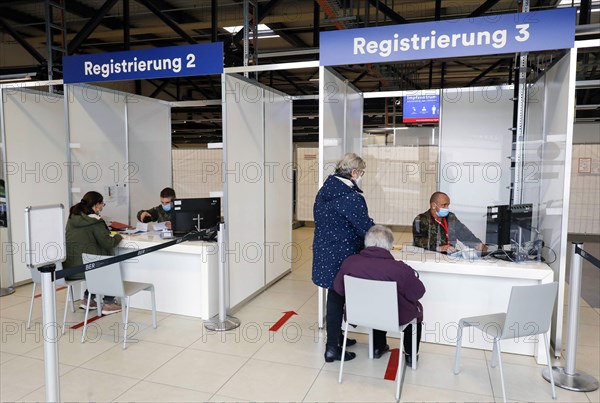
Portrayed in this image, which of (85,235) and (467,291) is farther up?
(85,235)

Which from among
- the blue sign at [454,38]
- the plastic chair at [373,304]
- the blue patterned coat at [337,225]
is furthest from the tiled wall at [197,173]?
the plastic chair at [373,304]

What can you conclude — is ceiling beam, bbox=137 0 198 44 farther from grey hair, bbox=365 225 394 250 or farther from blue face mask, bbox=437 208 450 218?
grey hair, bbox=365 225 394 250

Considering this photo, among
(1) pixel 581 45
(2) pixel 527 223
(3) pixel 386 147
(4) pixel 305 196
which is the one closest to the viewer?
(1) pixel 581 45

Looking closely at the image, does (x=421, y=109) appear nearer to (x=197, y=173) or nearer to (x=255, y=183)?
(x=255, y=183)

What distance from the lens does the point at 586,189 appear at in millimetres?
8289

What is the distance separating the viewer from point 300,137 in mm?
13086

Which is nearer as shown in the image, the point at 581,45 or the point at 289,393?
the point at 289,393

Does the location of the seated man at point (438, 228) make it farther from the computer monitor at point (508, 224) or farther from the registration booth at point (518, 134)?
the computer monitor at point (508, 224)

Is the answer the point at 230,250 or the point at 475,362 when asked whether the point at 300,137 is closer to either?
the point at 230,250

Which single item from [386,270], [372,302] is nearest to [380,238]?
[386,270]

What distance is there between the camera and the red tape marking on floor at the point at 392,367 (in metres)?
3.09

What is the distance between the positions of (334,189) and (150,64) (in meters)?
2.24

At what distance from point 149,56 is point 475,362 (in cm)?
385

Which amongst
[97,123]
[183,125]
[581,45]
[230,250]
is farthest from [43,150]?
[183,125]
